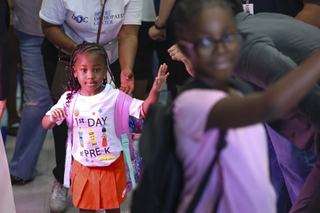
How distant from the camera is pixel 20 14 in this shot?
4.00 metres

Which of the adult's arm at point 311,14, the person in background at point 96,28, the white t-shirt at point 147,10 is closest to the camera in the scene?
the adult's arm at point 311,14

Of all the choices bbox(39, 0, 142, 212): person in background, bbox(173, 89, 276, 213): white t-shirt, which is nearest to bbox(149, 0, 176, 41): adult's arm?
bbox(39, 0, 142, 212): person in background

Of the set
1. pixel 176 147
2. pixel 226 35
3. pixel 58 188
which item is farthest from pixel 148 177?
pixel 58 188

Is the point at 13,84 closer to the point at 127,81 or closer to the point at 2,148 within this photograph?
the point at 127,81

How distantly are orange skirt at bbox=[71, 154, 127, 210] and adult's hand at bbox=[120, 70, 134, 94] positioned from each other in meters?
0.35

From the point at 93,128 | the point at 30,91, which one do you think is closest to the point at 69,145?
the point at 93,128

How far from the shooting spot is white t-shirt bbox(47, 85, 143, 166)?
3057 mm

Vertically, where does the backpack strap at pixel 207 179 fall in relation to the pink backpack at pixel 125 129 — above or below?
above

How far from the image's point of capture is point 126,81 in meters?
3.32

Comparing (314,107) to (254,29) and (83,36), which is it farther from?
(83,36)

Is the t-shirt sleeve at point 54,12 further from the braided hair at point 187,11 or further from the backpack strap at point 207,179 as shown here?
the backpack strap at point 207,179

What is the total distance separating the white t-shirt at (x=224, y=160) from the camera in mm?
1824

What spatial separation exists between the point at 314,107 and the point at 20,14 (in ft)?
7.32

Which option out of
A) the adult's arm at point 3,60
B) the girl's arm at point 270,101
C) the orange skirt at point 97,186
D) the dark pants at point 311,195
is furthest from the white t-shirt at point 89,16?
the girl's arm at point 270,101
